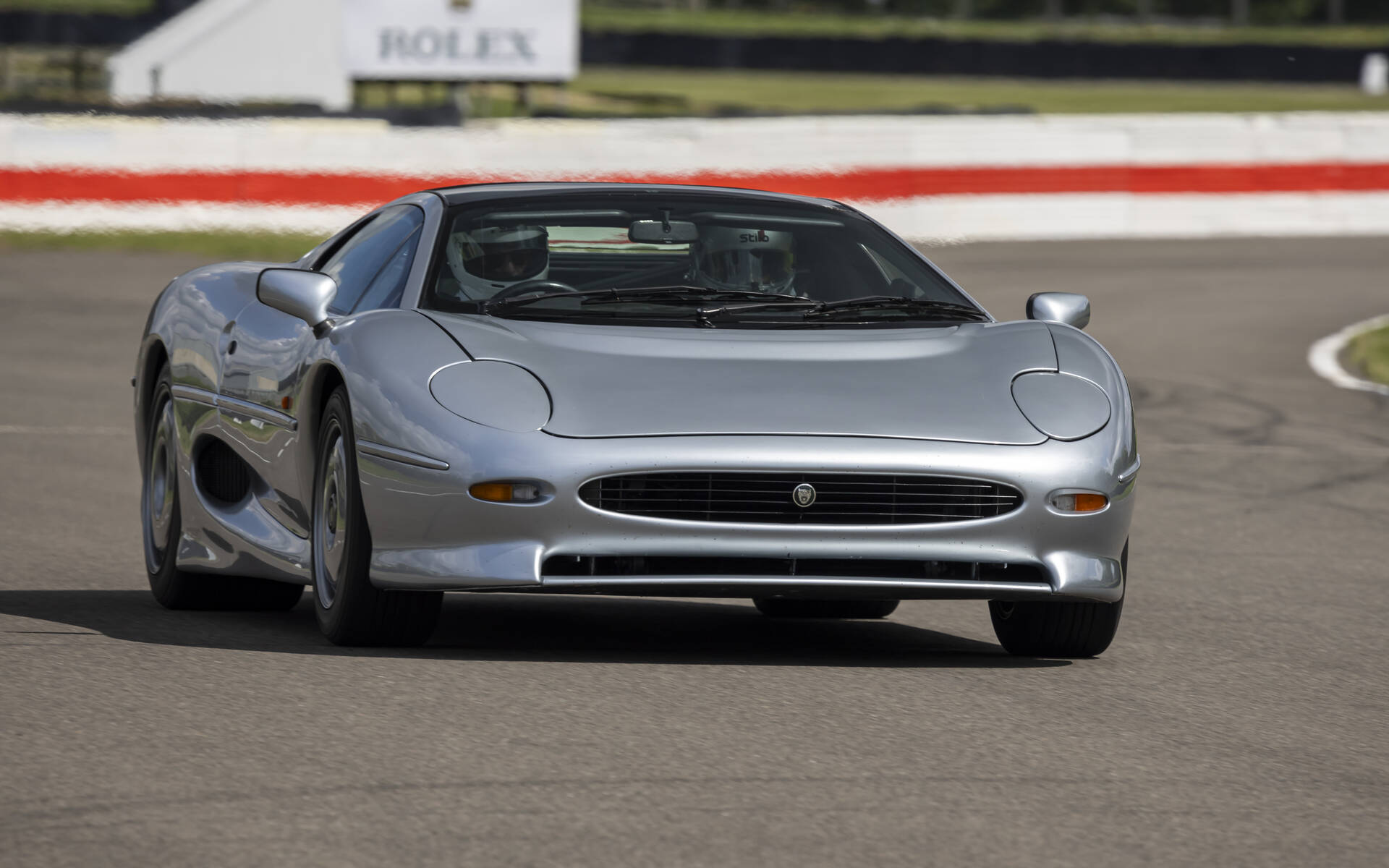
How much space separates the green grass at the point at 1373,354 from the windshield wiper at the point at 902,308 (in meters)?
9.20

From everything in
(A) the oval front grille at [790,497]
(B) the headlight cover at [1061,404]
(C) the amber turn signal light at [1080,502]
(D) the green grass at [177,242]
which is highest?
(B) the headlight cover at [1061,404]

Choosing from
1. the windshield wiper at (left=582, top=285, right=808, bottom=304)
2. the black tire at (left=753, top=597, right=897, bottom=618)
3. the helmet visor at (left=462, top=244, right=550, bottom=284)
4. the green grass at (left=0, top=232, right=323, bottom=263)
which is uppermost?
the helmet visor at (left=462, top=244, right=550, bottom=284)

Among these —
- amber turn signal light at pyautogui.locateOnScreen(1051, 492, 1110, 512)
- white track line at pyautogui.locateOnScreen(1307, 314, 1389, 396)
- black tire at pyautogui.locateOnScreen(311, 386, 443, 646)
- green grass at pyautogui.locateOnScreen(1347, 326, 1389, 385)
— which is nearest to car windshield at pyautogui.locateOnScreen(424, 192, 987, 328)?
black tire at pyautogui.locateOnScreen(311, 386, 443, 646)

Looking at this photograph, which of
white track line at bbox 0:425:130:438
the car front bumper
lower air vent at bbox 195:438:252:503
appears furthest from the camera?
white track line at bbox 0:425:130:438

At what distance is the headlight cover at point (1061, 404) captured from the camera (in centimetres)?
599

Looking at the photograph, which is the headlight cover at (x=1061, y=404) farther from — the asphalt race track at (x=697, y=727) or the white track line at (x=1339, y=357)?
A: the white track line at (x=1339, y=357)

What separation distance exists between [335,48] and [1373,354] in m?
25.0

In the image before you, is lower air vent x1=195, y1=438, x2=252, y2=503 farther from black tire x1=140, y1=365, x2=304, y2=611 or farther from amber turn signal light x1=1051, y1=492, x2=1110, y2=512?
amber turn signal light x1=1051, y1=492, x2=1110, y2=512

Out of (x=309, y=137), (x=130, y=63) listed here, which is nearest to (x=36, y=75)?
(x=130, y=63)

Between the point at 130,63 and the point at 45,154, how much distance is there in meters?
15.4

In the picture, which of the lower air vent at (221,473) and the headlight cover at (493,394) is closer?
the headlight cover at (493,394)

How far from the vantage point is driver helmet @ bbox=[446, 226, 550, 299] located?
6488 mm

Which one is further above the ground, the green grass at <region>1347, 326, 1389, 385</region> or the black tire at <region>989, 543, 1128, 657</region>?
the black tire at <region>989, 543, 1128, 657</region>

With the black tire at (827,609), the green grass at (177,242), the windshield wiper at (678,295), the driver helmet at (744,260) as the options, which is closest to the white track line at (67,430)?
the black tire at (827,609)
